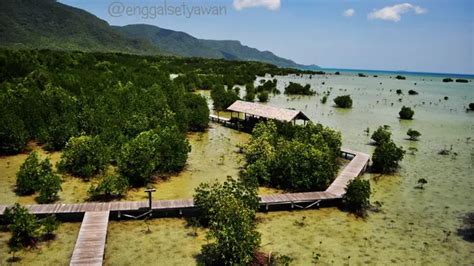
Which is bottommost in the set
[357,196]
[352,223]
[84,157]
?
[352,223]

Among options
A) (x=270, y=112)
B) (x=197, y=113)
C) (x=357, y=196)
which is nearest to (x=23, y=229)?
(x=357, y=196)

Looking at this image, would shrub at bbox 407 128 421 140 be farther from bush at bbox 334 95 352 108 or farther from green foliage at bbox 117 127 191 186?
green foliage at bbox 117 127 191 186

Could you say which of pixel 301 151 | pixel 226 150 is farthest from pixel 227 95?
pixel 301 151

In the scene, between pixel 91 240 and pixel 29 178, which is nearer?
pixel 91 240

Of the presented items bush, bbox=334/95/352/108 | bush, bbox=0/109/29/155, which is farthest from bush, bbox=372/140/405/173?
bush, bbox=334/95/352/108

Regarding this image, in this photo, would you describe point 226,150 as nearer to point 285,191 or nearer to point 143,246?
point 285,191

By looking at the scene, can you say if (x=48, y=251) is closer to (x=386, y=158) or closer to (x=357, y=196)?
(x=357, y=196)

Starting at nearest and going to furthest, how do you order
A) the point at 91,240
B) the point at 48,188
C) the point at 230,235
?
the point at 230,235 < the point at 91,240 < the point at 48,188
